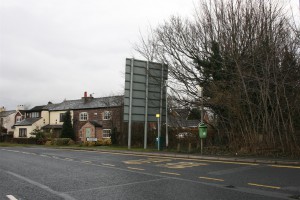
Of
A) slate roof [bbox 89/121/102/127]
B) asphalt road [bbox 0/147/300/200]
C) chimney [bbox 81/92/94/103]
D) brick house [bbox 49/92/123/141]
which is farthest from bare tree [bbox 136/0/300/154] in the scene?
chimney [bbox 81/92/94/103]

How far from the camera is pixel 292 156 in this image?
53.2 feet

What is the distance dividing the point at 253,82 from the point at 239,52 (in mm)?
2899

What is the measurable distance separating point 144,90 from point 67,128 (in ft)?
106

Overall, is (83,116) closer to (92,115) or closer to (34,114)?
(92,115)

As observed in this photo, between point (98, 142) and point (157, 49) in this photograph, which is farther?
point (98, 142)

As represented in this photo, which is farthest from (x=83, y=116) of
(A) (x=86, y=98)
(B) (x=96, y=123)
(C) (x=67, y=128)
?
(B) (x=96, y=123)

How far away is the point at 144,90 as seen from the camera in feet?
89.1

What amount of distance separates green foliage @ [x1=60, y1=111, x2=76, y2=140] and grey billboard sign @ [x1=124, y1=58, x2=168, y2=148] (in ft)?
103

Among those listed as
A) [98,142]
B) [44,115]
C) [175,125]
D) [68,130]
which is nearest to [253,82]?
[175,125]

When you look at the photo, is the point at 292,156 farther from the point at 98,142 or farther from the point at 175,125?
the point at 98,142

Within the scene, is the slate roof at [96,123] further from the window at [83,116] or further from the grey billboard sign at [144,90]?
the grey billboard sign at [144,90]

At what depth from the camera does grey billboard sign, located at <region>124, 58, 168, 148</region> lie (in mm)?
26469

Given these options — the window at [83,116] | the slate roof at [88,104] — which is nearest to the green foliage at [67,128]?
the window at [83,116]

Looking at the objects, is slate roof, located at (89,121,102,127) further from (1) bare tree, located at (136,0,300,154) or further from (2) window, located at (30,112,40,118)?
(1) bare tree, located at (136,0,300,154)
